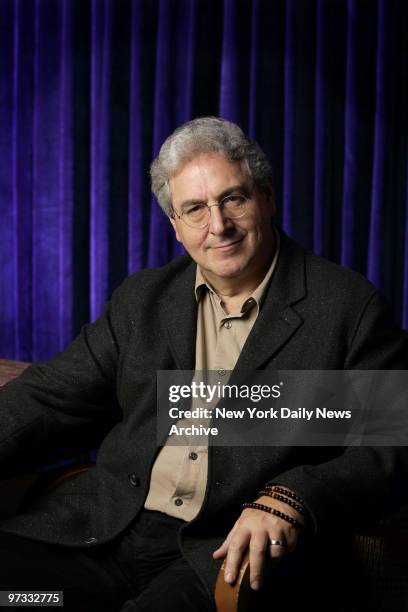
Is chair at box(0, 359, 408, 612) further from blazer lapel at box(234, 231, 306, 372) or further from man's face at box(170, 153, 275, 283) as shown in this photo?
man's face at box(170, 153, 275, 283)

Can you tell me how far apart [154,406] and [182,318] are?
0.23m

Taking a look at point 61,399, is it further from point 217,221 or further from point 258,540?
point 258,540

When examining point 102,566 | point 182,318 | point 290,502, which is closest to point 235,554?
point 290,502

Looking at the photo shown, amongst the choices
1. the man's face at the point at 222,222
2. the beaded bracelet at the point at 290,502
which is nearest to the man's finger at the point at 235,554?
the beaded bracelet at the point at 290,502

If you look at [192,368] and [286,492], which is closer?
[286,492]

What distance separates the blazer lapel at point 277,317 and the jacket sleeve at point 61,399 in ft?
1.38

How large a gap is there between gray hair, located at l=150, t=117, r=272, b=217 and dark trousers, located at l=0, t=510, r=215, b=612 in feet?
2.82

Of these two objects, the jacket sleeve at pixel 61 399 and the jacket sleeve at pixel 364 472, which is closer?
the jacket sleeve at pixel 364 472

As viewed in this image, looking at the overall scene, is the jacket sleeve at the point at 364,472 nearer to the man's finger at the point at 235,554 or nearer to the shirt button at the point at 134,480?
the man's finger at the point at 235,554

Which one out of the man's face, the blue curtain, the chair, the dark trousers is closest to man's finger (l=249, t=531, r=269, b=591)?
the dark trousers

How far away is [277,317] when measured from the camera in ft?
5.49

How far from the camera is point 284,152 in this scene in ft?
8.90

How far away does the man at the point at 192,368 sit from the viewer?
1.50 meters

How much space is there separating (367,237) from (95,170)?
1146 millimetres
